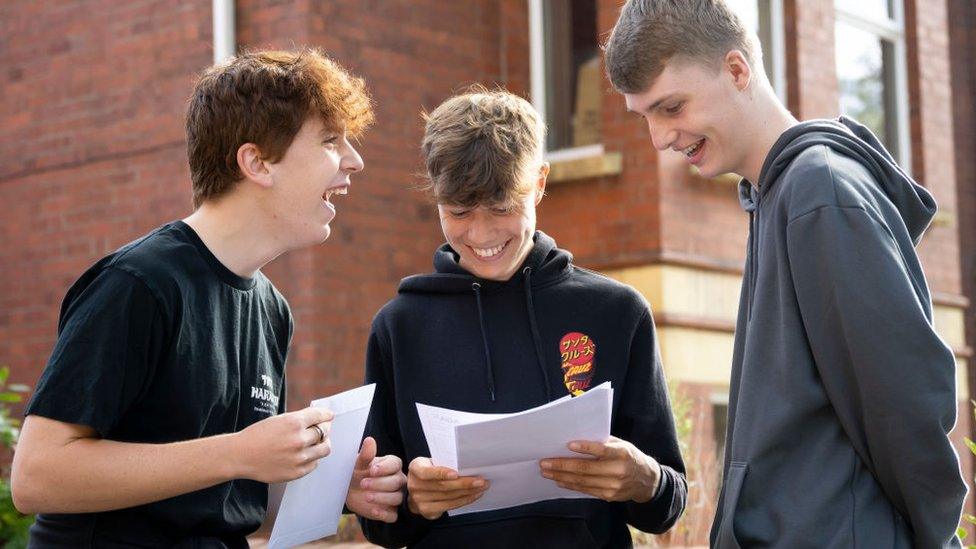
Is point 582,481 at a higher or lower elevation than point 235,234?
lower


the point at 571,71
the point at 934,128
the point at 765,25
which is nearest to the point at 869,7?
the point at 934,128

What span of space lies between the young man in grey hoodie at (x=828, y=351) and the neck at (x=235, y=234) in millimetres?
1051

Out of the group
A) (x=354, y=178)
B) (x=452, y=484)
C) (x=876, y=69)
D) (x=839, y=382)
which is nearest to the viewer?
(x=839, y=382)

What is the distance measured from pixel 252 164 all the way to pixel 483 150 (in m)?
0.59

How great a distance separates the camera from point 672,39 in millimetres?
2939

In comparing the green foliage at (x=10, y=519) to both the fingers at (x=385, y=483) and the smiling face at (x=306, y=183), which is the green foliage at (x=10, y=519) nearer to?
the fingers at (x=385, y=483)

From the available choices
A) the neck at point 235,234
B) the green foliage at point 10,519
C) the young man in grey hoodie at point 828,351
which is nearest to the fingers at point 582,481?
the young man in grey hoodie at point 828,351

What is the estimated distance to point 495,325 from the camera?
137 inches

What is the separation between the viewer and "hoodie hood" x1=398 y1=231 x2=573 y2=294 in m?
3.51

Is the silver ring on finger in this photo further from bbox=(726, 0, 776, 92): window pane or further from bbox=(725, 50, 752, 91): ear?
bbox=(726, 0, 776, 92): window pane

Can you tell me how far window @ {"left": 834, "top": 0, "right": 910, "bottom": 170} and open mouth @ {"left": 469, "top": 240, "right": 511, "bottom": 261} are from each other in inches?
A: 300

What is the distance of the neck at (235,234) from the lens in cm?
315

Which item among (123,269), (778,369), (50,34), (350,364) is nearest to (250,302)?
(123,269)

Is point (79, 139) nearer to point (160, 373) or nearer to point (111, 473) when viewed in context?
point (160, 373)
